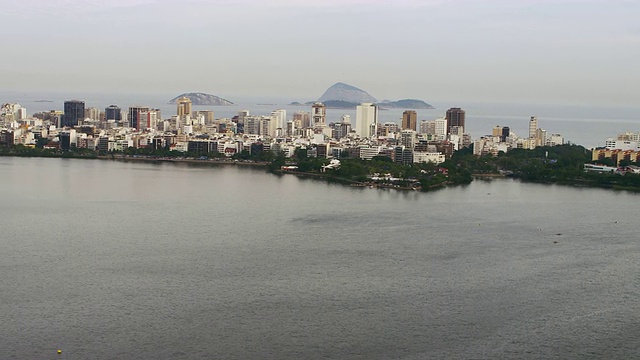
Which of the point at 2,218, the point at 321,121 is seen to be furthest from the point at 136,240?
the point at 321,121

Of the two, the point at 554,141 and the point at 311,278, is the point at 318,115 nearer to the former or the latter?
the point at 554,141

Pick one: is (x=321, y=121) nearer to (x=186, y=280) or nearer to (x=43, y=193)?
(x=43, y=193)

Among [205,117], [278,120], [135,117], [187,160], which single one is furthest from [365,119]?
[187,160]

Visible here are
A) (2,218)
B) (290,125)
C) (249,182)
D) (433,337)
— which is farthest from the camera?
(290,125)

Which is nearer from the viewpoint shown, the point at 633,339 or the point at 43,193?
the point at 633,339

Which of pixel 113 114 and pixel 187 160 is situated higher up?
pixel 113 114

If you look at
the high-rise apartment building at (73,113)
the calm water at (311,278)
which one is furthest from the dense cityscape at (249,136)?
the calm water at (311,278)
